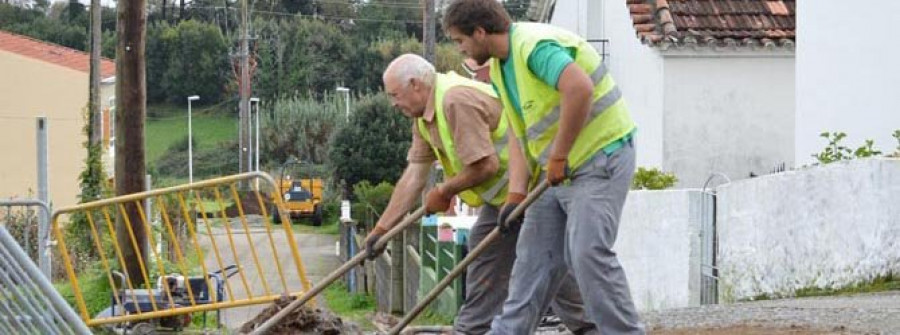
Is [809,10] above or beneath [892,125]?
above

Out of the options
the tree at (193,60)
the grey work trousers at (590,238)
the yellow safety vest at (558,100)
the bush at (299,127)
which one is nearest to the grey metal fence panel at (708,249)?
the grey work trousers at (590,238)

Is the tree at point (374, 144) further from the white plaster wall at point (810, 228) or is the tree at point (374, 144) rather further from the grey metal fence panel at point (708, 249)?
the white plaster wall at point (810, 228)

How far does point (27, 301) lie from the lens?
6.32 meters

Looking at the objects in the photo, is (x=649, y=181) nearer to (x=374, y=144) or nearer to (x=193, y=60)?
(x=374, y=144)

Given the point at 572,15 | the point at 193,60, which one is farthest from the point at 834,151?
the point at 193,60

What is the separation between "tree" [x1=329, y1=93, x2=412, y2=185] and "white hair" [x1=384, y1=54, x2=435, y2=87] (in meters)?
40.8

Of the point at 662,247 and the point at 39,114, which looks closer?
the point at 662,247

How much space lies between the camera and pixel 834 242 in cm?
1241

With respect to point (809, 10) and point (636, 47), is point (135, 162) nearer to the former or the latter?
point (809, 10)

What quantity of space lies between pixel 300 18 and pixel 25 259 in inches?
2542

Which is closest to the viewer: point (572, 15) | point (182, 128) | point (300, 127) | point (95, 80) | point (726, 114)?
point (726, 114)

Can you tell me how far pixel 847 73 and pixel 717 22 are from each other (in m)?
5.78

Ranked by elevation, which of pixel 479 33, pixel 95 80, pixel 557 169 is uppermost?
pixel 95 80

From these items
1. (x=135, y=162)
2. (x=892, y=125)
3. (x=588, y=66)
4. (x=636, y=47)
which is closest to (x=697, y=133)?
(x=636, y=47)
